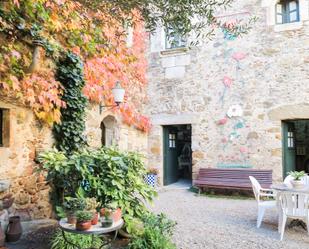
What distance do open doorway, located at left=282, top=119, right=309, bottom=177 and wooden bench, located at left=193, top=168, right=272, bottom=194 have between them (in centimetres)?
60

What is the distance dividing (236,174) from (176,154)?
234 cm

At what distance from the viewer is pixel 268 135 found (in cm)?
697

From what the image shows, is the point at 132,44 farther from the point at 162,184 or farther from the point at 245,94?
the point at 162,184

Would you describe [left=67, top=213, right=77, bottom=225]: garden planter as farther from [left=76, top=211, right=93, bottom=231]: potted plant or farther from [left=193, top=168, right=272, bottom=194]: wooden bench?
[left=193, top=168, right=272, bottom=194]: wooden bench

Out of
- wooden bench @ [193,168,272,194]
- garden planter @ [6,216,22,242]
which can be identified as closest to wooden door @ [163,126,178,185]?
wooden bench @ [193,168,272,194]

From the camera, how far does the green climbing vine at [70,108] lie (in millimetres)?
4703

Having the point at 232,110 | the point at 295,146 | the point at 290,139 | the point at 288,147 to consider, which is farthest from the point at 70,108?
the point at 295,146

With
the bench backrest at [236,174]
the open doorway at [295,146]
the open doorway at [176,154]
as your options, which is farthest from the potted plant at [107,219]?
the open doorway at [176,154]

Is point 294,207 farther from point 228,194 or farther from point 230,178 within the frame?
point 228,194

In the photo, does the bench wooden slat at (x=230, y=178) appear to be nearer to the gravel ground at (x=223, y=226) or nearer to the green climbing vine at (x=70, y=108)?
the gravel ground at (x=223, y=226)

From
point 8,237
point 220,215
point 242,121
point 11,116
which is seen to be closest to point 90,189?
point 8,237

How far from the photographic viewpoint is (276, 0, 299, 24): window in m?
6.92

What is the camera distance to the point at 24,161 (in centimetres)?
418

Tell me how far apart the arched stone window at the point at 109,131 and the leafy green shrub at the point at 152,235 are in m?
3.59
